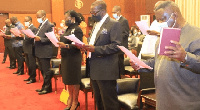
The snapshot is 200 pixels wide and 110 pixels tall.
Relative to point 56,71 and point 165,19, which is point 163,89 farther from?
point 56,71

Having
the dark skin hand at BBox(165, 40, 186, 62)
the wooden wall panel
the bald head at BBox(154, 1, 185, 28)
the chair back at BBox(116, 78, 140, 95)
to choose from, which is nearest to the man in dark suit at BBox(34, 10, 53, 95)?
the chair back at BBox(116, 78, 140, 95)

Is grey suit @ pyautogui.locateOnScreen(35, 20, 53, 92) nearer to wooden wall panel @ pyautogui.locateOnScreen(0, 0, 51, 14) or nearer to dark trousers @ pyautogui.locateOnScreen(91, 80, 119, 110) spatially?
dark trousers @ pyautogui.locateOnScreen(91, 80, 119, 110)

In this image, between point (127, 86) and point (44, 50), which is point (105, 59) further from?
point (44, 50)

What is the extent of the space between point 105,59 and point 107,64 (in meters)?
0.06

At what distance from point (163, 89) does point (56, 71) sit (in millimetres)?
3438

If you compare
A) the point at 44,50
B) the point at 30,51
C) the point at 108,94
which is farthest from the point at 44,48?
the point at 108,94

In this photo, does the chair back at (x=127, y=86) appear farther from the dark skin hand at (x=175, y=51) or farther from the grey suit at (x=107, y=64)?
the dark skin hand at (x=175, y=51)

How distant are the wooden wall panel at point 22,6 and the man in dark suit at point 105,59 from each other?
11538 mm

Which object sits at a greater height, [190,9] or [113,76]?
[190,9]

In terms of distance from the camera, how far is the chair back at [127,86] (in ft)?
10.4

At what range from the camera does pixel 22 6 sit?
44.1ft

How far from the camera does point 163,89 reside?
1.85 metres

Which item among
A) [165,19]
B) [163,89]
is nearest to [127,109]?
[163,89]

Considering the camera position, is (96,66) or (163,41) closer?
(163,41)
